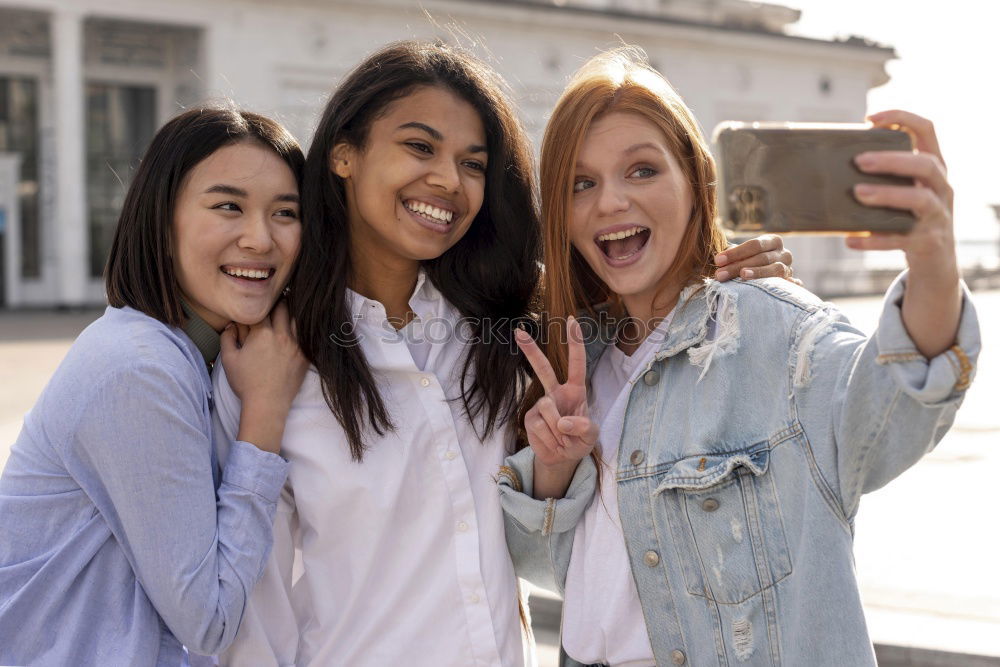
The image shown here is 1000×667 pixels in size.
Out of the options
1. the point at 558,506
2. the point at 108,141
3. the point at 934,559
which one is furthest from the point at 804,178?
the point at 108,141

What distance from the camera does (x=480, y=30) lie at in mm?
25562

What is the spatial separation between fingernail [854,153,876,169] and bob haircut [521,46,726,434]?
3.10 ft

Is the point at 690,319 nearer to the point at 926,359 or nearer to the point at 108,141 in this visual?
the point at 926,359

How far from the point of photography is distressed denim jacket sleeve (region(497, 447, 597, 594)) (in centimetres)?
242

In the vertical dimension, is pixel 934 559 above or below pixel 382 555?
below

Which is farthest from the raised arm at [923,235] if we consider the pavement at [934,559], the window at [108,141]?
the window at [108,141]

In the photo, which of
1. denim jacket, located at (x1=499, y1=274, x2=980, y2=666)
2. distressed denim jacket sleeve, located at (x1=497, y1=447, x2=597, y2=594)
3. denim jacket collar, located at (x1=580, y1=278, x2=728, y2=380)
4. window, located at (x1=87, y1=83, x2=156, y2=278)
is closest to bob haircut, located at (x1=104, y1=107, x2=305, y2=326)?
distressed denim jacket sleeve, located at (x1=497, y1=447, x2=597, y2=594)

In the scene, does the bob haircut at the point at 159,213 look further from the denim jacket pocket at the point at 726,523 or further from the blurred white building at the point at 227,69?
the blurred white building at the point at 227,69

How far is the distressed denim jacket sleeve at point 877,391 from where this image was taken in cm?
166

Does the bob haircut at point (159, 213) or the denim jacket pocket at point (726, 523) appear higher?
the bob haircut at point (159, 213)

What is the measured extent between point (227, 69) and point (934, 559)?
21161 millimetres

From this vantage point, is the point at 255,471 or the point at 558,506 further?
the point at 558,506

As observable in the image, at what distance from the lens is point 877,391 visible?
180 centimetres

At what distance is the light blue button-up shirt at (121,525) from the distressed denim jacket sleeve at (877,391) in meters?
1.26
